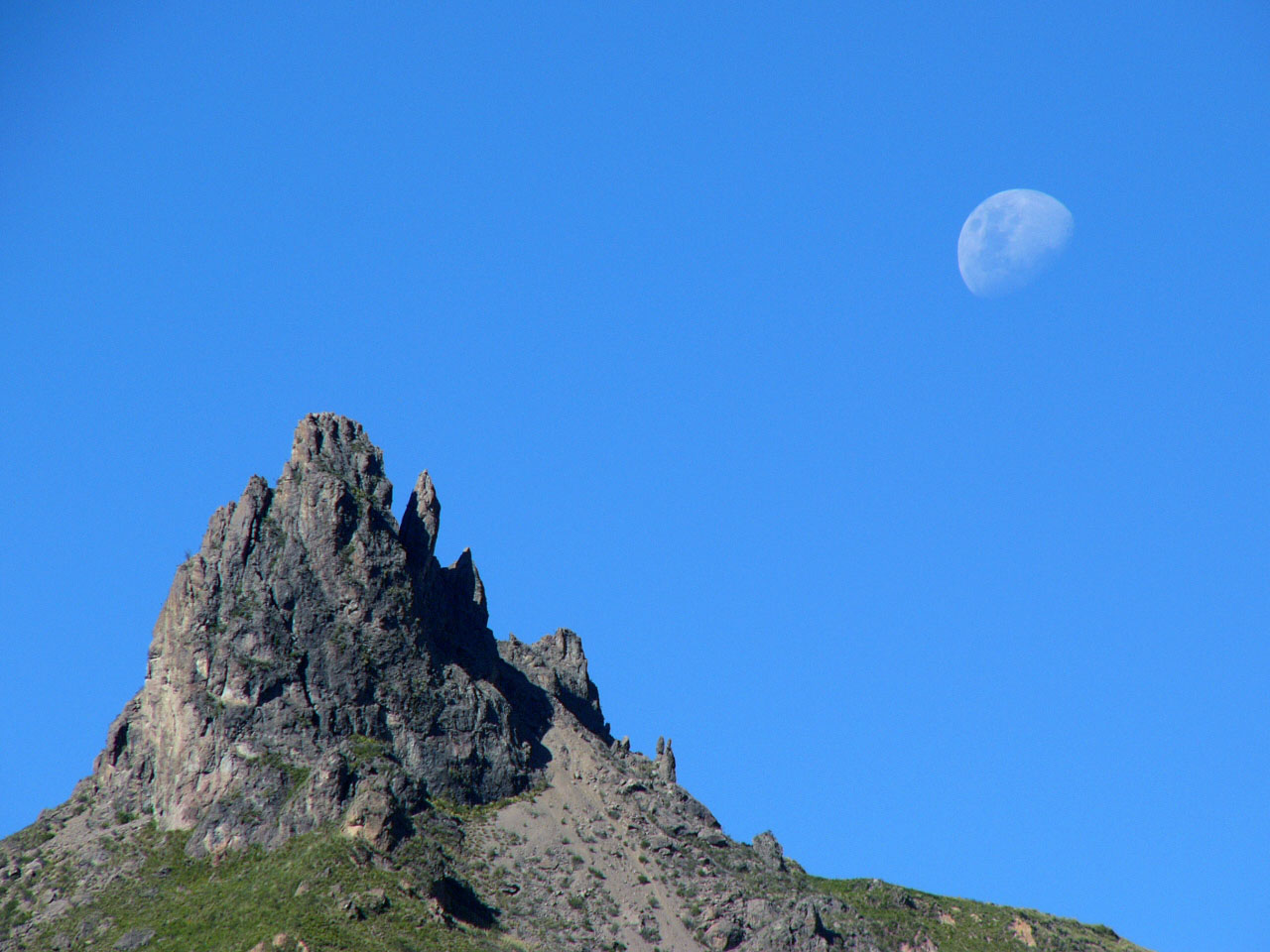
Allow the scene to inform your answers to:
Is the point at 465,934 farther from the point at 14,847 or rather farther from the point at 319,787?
the point at 14,847

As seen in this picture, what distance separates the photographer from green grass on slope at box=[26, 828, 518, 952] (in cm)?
16775

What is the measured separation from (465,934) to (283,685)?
3833cm

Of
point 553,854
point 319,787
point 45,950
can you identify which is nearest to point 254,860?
point 319,787

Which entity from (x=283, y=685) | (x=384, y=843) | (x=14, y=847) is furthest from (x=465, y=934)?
(x=14, y=847)

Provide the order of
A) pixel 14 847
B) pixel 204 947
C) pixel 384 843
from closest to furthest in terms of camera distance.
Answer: pixel 204 947
pixel 384 843
pixel 14 847

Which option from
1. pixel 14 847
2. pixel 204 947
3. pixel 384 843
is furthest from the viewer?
pixel 14 847

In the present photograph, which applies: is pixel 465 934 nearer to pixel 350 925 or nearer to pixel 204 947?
pixel 350 925

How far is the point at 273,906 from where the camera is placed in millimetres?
171250

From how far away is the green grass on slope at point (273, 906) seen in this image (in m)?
168

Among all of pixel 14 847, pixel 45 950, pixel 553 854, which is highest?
pixel 553 854

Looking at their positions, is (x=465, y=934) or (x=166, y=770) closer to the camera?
(x=465, y=934)

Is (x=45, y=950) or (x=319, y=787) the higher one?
(x=319, y=787)

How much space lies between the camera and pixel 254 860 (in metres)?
182

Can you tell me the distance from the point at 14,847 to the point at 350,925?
46827 millimetres
